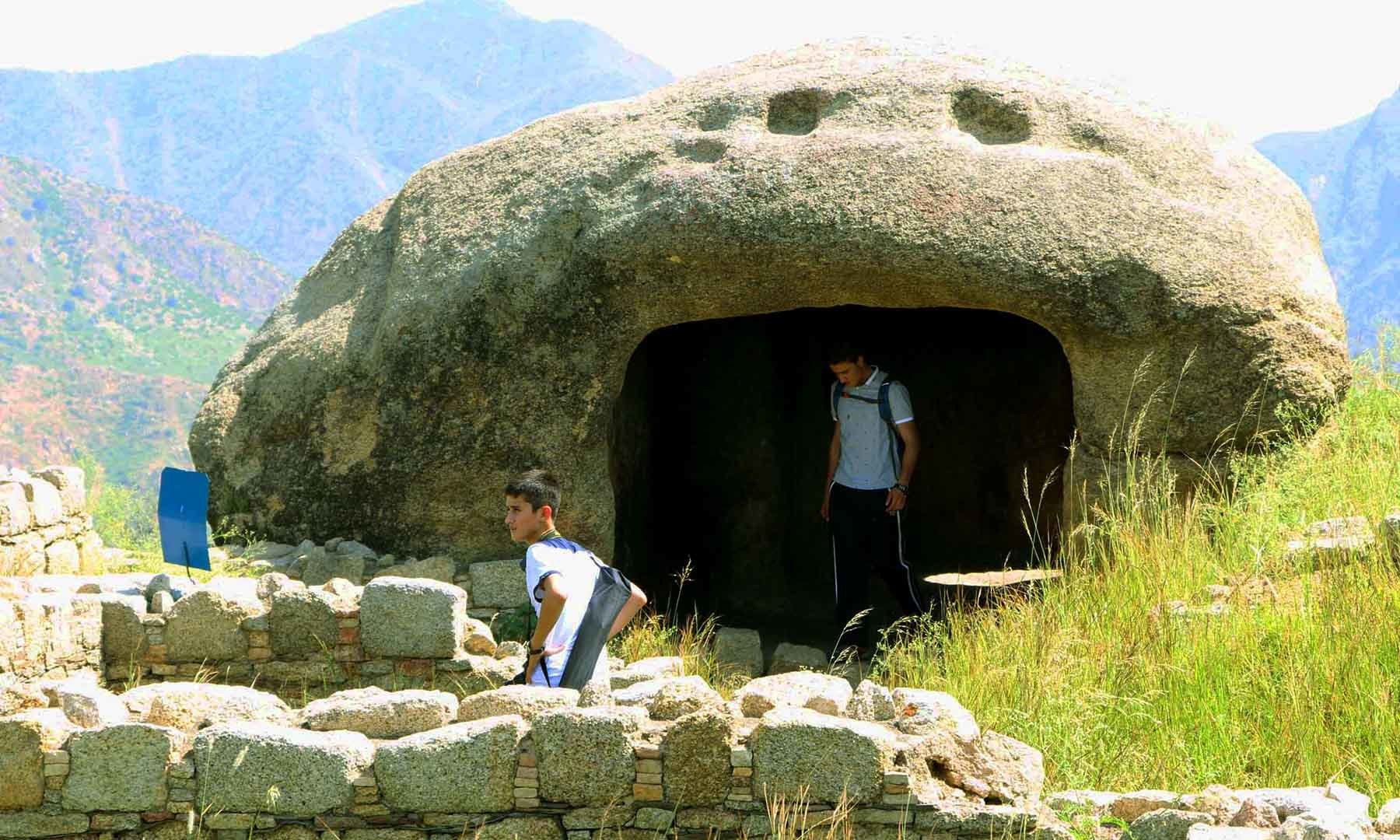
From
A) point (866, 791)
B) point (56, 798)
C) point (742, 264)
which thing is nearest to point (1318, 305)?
point (742, 264)

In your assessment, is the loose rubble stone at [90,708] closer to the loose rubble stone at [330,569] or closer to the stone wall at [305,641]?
the stone wall at [305,641]

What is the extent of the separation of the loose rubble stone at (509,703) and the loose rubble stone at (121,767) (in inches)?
29.9

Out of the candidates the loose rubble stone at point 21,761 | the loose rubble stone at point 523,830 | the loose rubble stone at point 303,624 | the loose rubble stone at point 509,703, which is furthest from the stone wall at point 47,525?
the loose rubble stone at point 523,830

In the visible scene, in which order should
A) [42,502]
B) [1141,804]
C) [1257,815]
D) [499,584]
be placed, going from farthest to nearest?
[42,502], [499,584], [1141,804], [1257,815]

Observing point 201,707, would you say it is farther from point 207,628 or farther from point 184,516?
point 184,516

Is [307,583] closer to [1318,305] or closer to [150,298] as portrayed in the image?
[1318,305]

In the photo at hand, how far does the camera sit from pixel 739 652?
304 inches

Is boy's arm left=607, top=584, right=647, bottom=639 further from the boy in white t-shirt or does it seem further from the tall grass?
the tall grass

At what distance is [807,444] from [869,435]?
2.41 metres

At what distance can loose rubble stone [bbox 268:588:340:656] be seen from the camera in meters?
6.16

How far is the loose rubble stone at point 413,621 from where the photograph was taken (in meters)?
6.06

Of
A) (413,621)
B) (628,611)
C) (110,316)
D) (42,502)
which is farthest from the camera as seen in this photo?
(110,316)

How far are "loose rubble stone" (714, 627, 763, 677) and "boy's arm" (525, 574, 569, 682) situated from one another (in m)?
2.60

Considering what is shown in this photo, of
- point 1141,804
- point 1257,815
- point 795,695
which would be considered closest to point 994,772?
point 1141,804
